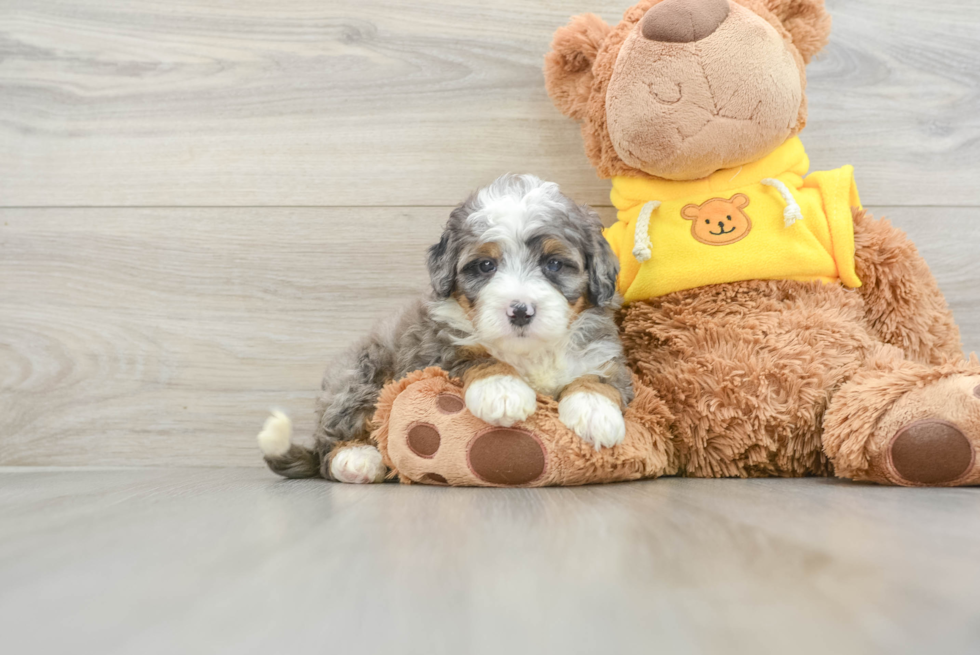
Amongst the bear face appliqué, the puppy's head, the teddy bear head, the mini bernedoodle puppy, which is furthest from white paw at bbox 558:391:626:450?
the teddy bear head

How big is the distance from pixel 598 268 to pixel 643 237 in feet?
0.65

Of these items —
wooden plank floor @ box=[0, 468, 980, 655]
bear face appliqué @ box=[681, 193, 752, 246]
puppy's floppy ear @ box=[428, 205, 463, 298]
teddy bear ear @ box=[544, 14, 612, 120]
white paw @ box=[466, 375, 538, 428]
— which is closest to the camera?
wooden plank floor @ box=[0, 468, 980, 655]

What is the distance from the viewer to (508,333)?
1.32 metres

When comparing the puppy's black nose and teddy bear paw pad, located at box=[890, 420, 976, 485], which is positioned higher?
the puppy's black nose

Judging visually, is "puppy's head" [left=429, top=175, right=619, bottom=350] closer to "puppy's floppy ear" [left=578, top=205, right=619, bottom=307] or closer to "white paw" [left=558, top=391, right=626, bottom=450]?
"puppy's floppy ear" [left=578, top=205, right=619, bottom=307]

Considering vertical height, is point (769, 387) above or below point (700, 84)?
below

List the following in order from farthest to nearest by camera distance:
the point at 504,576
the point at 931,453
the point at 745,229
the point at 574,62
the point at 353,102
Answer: the point at 353,102
the point at 574,62
the point at 745,229
the point at 931,453
the point at 504,576

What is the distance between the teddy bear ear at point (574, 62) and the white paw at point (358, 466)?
0.98m

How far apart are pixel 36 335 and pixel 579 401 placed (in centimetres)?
171

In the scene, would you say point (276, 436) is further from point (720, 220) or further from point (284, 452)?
point (720, 220)

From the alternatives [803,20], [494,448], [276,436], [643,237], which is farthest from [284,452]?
[803,20]

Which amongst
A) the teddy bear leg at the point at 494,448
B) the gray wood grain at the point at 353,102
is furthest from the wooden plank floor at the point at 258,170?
the teddy bear leg at the point at 494,448

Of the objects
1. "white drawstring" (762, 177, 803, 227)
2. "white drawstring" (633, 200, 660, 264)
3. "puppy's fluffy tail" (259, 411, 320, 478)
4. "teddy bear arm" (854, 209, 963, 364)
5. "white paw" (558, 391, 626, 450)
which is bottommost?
"puppy's fluffy tail" (259, 411, 320, 478)

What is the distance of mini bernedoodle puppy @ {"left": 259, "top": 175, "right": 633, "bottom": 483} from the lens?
134cm
